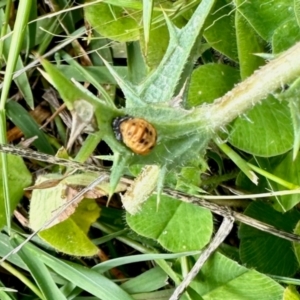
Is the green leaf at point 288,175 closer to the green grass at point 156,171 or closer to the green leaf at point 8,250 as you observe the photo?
the green grass at point 156,171

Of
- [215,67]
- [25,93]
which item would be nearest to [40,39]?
[25,93]

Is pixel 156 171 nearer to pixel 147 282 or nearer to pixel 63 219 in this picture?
pixel 63 219

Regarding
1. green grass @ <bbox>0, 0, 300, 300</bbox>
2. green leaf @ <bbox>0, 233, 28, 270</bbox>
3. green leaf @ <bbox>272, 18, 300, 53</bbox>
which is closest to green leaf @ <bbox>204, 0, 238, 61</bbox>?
green grass @ <bbox>0, 0, 300, 300</bbox>

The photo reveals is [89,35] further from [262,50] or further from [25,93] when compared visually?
[262,50]

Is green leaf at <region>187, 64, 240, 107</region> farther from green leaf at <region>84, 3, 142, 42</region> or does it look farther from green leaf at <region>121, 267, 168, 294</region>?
green leaf at <region>121, 267, 168, 294</region>

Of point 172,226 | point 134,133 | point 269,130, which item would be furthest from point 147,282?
point 134,133

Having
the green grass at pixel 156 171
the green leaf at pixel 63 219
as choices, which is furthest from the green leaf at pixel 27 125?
the green leaf at pixel 63 219
